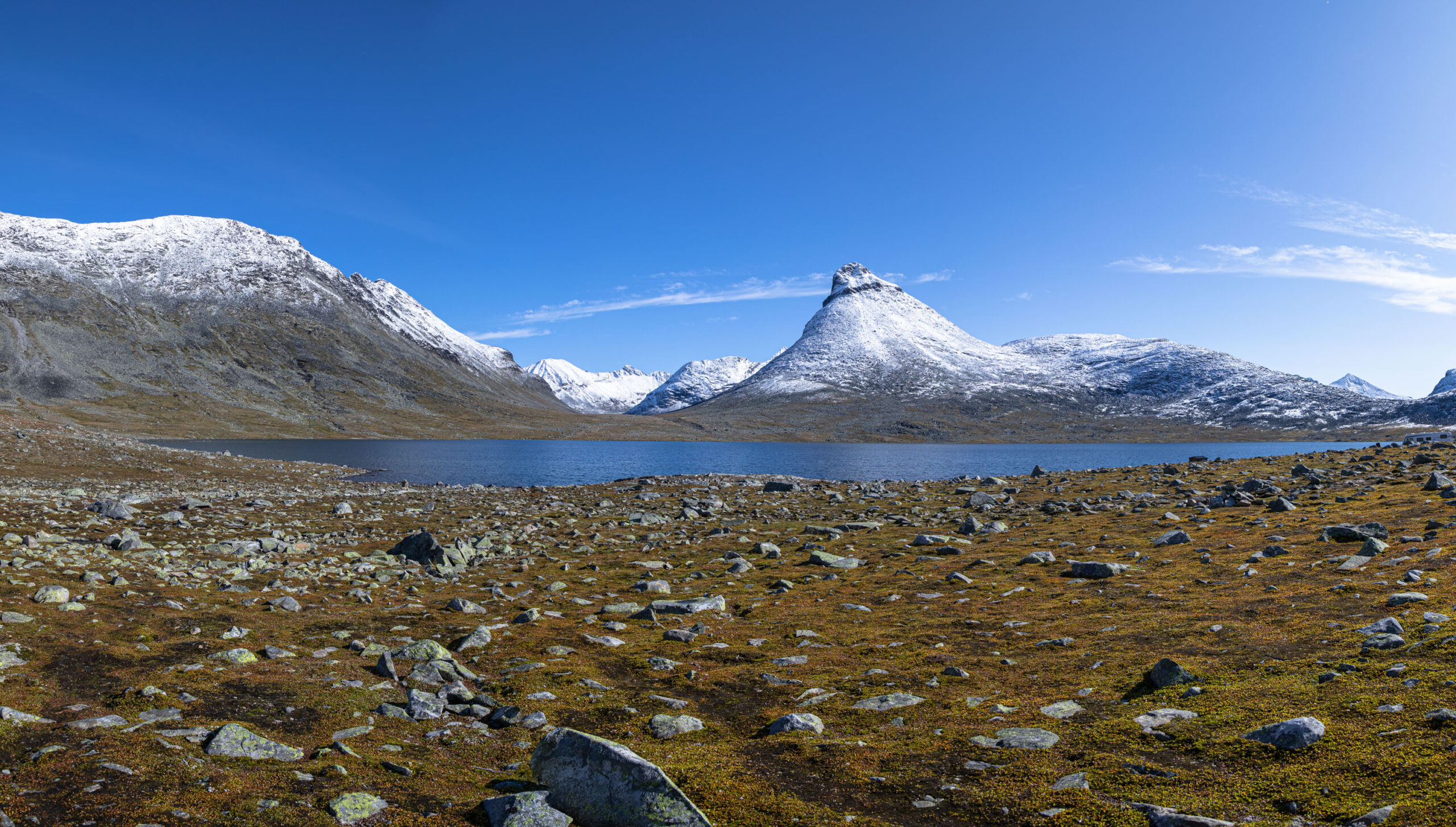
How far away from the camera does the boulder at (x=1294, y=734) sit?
313 inches

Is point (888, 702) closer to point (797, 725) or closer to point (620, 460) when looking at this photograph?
point (797, 725)

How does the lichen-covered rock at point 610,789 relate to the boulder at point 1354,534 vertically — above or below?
below

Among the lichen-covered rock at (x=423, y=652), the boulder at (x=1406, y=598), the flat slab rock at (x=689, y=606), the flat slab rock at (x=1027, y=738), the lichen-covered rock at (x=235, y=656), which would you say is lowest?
the flat slab rock at (x=689, y=606)

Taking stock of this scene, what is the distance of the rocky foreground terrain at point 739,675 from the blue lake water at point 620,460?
58.5 meters

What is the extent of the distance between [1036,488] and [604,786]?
4700 cm

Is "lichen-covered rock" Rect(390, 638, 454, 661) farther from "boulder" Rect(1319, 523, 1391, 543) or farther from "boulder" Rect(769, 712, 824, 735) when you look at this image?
"boulder" Rect(1319, 523, 1391, 543)

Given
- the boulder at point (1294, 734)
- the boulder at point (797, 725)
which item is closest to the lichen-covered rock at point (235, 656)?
the boulder at point (797, 725)

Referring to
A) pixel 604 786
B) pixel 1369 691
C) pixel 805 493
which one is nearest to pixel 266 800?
pixel 604 786

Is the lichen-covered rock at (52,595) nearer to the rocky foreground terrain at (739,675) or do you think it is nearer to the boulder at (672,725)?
the rocky foreground terrain at (739,675)

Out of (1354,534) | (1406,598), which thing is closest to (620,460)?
(1354,534)

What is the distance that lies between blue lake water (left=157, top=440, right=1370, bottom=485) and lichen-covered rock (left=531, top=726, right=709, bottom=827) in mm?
72022

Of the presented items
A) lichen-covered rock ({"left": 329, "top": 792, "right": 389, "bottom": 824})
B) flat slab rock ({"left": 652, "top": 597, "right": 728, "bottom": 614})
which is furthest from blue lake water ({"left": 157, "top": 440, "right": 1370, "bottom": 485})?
lichen-covered rock ({"left": 329, "top": 792, "right": 389, "bottom": 824})

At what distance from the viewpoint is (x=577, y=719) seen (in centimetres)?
1121

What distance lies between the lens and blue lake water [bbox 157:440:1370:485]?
304ft
